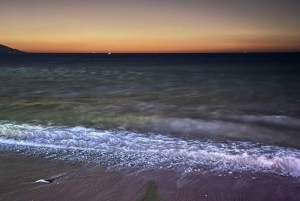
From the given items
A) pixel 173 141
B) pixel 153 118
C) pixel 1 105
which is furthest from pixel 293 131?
pixel 1 105

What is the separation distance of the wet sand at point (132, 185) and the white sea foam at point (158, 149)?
1.37 feet

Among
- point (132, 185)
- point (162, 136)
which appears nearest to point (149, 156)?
point (132, 185)

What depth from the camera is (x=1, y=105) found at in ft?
42.2

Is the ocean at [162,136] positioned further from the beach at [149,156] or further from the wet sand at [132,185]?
the wet sand at [132,185]

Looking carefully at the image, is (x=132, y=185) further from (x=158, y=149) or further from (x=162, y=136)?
(x=162, y=136)

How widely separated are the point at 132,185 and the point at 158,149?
Result: 189 cm

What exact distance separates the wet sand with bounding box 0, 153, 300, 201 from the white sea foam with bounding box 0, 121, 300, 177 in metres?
0.42

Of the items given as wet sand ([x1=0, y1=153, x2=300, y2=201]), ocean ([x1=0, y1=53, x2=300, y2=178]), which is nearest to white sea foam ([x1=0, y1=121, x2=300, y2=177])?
ocean ([x1=0, y1=53, x2=300, y2=178])

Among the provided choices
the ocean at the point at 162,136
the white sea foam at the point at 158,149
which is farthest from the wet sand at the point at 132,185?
the white sea foam at the point at 158,149

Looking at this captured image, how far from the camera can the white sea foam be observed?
5309 mm

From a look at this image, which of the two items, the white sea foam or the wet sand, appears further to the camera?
the white sea foam

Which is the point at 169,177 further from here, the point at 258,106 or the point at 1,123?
the point at 258,106

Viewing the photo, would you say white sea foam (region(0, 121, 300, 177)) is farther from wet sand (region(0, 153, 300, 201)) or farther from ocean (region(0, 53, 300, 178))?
wet sand (region(0, 153, 300, 201))

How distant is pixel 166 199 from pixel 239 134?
4.35 metres
